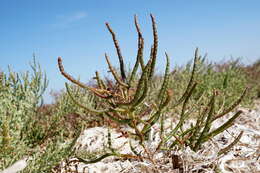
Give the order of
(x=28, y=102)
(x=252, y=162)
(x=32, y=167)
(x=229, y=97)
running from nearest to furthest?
(x=252, y=162)
(x=32, y=167)
(x=28, y=102)
(x=229, y=97)

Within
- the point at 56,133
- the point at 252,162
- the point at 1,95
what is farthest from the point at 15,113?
the point at 252,162

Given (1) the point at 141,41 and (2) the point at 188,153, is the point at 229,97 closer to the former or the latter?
(2) the point at 188,153

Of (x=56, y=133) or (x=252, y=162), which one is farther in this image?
(x=56, y=133)

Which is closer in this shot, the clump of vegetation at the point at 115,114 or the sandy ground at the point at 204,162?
the clump of vegetation at the point at 115,114

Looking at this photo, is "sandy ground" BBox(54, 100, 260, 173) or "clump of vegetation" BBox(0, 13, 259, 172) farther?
"sandy ground" BBox(54, 100, 260, 173)

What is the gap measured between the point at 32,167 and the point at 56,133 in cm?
119

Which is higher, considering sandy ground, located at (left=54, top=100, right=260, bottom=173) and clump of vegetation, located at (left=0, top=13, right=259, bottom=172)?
clump of vegetation, located at (left=0, top=13, right=259, bottom=172)

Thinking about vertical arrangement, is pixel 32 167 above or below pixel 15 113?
below

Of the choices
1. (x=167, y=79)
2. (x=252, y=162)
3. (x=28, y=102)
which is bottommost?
(x=252, y=162)

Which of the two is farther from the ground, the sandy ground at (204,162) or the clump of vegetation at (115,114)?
the clump of vegetation at (115,114)

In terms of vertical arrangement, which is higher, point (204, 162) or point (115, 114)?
point (115, 114)

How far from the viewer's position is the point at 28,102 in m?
2.13

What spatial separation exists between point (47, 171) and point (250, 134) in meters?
1.22

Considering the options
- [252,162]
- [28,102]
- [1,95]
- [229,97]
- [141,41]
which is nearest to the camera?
[141,41]
